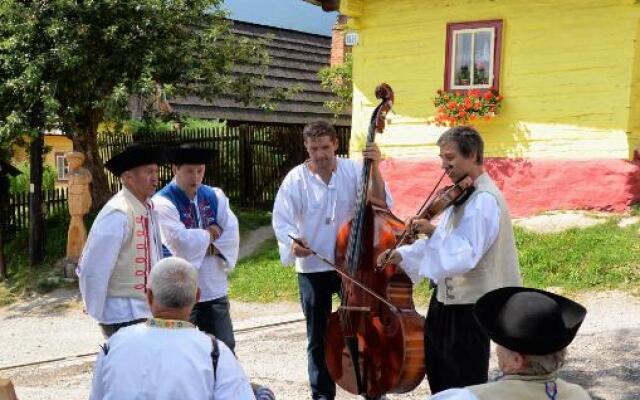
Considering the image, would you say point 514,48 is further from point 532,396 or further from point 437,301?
point 532,396

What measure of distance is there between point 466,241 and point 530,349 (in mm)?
1323

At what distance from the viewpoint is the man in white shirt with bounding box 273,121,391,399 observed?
4613mm

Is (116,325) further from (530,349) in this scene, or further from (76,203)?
(76,203)

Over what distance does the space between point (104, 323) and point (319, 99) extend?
15.9 meters

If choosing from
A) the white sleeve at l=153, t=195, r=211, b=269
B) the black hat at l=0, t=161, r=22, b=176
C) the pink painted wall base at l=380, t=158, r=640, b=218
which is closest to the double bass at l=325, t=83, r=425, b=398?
Result: the white sleeve at l=153, t=195, r=211, b=269

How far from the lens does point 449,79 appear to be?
36.6 feet

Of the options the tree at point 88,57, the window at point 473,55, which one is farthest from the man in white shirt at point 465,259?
the tree at point 88,57

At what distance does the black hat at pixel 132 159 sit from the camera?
12.7 feet

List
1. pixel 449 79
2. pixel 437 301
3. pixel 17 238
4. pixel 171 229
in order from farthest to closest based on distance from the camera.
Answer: pixel 17 238 → pixel 449 79 → pixel 171 229 → pixel 437 301

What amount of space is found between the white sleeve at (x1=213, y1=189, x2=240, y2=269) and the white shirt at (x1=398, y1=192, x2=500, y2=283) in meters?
1.50

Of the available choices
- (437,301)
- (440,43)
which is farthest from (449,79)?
(437,301)

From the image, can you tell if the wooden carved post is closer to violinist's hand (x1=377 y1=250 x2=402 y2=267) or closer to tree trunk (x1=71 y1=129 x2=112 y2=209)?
tree trunk (x1=71 y1=129 x2=112 y2=209)

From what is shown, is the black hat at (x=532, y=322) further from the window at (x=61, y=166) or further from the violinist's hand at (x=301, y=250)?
the window at (x=61, y=166)

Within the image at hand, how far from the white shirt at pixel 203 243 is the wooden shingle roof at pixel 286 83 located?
455 inches
